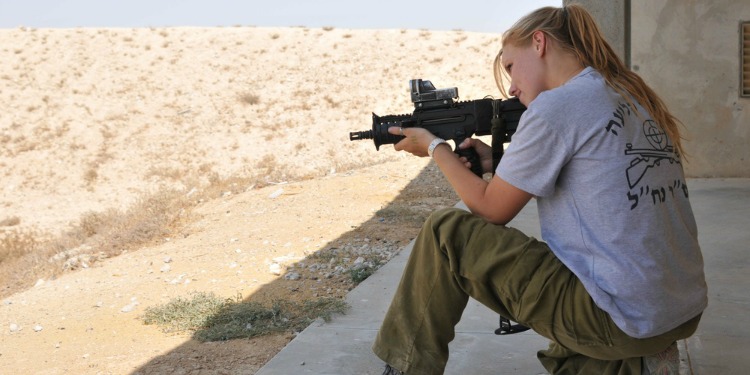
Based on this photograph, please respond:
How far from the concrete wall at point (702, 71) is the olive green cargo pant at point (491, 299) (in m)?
5.44

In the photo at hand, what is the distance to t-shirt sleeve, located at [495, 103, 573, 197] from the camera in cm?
214

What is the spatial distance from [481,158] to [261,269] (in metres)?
3.19

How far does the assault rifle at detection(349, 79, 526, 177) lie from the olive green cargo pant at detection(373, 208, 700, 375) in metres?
0.48

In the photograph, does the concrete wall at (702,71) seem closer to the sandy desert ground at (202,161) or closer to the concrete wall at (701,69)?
the concrete wall at (701,69)

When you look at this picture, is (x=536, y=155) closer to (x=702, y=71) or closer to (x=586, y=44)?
(x=586, y=44)

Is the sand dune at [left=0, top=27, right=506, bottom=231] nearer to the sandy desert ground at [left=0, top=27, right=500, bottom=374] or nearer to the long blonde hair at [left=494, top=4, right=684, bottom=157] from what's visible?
the sandy desert ground at [left=0, top=27, right=500, bottom=374]

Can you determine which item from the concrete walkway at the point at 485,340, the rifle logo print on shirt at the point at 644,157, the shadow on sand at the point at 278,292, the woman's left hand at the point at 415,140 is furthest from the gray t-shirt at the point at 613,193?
the shadow on sand at the point at 278,292

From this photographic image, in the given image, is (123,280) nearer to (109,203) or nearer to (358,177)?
(358,177)

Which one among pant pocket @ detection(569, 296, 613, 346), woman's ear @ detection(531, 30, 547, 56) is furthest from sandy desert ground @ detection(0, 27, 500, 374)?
woman's ear @ detection(531, 30, 547, 56)

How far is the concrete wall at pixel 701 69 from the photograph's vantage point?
7281 millimetres

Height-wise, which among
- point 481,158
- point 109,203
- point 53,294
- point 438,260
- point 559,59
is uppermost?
point 559,59

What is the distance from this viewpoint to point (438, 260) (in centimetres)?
238

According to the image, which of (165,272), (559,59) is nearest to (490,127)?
(559,59)

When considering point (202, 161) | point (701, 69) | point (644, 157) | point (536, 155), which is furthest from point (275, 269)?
point (202, 161)
